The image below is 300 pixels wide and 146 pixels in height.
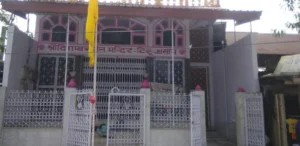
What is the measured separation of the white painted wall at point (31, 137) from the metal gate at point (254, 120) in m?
5.18

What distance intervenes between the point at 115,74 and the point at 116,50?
89cm

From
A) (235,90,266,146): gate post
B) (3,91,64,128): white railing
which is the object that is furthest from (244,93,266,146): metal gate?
(3,91,64,128): white railing

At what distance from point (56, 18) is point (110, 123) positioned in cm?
506

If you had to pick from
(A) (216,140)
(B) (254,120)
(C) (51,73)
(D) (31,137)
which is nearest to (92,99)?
(D) (31,137)

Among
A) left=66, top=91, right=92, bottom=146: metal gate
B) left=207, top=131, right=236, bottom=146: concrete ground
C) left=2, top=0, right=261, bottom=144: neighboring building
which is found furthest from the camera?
left=2, top=0, right=261, bottom=144: neighboring building

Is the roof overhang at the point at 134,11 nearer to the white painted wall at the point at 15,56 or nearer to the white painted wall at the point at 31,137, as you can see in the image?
the white painted wall at the point at 15,56

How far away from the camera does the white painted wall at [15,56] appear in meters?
7.56

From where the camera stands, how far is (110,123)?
665 cm

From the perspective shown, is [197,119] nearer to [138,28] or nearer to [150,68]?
[150,68]

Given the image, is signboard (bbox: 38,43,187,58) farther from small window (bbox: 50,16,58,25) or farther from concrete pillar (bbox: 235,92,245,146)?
concrete pillar (bbox: 235,92,245,146)

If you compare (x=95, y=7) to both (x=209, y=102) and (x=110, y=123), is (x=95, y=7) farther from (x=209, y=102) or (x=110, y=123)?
(x=209, y=102)

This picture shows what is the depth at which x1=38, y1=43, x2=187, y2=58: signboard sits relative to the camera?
945cm

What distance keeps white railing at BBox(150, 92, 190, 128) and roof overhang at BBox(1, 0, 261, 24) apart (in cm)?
261

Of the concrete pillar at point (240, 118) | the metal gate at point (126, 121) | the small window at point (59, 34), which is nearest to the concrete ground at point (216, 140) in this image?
the concrete pillar at point (240, 118)
